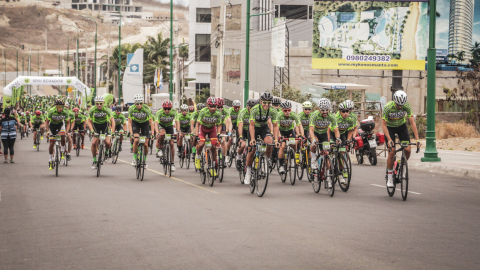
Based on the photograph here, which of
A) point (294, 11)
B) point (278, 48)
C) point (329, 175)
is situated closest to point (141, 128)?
point (329, 175)

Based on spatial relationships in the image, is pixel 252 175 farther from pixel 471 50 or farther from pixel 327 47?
pixel 471 50

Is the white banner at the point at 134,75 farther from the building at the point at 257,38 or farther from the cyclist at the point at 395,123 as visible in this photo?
the cyclist at the point at 395,123

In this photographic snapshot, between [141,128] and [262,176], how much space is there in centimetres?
539

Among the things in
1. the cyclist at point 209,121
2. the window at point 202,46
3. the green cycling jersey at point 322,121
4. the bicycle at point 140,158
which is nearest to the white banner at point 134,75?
the window at point 202,46

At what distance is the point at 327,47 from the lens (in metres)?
34.4

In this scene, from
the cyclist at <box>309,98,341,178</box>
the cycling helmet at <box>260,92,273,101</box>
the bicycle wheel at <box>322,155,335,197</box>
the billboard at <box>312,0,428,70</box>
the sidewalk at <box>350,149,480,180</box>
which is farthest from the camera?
the billboard at <box>312,0,428,70</box>

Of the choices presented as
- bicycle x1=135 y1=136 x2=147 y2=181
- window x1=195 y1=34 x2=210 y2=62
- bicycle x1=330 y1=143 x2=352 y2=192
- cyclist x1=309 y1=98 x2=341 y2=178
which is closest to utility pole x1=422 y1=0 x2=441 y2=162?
cyclist x1=309 y1=98 x2=341 y2=178

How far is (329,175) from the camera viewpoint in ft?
41.4

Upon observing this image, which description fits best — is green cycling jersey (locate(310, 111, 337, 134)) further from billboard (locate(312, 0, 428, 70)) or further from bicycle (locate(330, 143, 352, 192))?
billboard (locate(312, 0, 428, 70))

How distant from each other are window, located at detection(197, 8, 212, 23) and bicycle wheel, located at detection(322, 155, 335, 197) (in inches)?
3144

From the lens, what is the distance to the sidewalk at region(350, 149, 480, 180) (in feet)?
56.1

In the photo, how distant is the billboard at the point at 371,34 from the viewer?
34156mm

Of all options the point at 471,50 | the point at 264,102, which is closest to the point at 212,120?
the point at 264,102

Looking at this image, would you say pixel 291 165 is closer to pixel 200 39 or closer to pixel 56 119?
pixel 56 119
